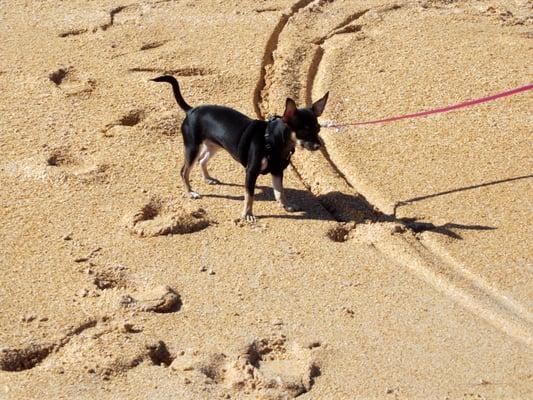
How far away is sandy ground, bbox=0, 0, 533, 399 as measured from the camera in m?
6.77

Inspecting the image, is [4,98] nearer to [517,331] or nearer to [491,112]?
[491,112]

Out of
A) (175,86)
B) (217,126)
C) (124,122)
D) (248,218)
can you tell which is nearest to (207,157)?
(217,126)

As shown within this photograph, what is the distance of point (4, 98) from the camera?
10.3 metres

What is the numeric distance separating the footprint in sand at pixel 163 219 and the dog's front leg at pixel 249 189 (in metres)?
0.33

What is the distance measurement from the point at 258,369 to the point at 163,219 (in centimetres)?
205

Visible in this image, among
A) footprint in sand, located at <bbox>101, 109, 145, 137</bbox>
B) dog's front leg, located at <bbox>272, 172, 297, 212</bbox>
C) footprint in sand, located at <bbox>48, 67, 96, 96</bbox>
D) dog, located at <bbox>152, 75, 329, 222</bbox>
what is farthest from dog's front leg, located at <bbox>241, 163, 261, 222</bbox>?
footprint in sand, located at <bbox>48, 67, 96, 96</bbox>

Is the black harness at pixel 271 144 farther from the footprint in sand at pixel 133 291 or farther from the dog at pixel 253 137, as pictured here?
the footprint in sand at pixel 133 291

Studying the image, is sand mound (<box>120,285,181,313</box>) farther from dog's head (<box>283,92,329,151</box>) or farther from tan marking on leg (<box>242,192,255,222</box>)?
dog's head (<box>283,92,329,151</box>)

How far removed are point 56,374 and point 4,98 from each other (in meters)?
4.50

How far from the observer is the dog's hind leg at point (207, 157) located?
28.6 ft

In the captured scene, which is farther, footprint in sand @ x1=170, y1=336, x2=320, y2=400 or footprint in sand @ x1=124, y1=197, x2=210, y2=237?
footprint in sand @ x1=124, y1=197, x2=210, y2=237

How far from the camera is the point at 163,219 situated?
8.34 metres

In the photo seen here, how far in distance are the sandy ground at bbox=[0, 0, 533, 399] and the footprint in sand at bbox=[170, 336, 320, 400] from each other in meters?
0.02

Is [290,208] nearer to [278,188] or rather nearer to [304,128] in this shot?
[278,188]
